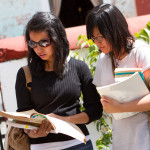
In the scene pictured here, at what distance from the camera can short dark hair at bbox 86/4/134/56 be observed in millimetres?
2014

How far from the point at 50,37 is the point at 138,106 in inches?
29.9

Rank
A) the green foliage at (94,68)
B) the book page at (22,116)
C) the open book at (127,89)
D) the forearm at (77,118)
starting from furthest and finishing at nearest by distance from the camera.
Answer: the green foliage at (94,68), the forearm at (77,118), the book page at (22,116), the open book at (127,89)

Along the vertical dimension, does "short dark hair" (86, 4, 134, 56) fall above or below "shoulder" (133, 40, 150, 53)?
above

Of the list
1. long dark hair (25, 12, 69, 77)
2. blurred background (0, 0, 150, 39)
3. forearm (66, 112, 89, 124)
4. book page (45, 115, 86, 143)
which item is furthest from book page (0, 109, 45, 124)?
blurred background (0, 0, 150, 39)

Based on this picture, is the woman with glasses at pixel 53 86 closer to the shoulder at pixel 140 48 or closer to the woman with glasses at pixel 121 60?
the woman with glasses at pixel 121 60

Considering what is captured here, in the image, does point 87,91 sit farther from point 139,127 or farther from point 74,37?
point 74,37

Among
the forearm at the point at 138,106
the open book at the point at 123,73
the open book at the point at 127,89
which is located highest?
the open book at the point at 123,73

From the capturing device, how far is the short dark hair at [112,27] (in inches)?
79.3

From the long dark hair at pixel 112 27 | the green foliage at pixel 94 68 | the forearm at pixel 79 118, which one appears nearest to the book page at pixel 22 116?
the forearm at pixel 79 118

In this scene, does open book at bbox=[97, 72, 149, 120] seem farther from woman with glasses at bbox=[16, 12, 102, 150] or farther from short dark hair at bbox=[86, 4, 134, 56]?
woman with glasses at bbox=[16, 12, 102, 150]

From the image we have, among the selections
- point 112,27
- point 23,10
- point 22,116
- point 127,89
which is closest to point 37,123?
point 22,116

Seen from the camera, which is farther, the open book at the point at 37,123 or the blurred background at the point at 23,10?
the blurred background at the point at 23,10

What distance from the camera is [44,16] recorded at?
2.31 meters

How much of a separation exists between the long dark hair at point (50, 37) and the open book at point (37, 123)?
0.33 metres
